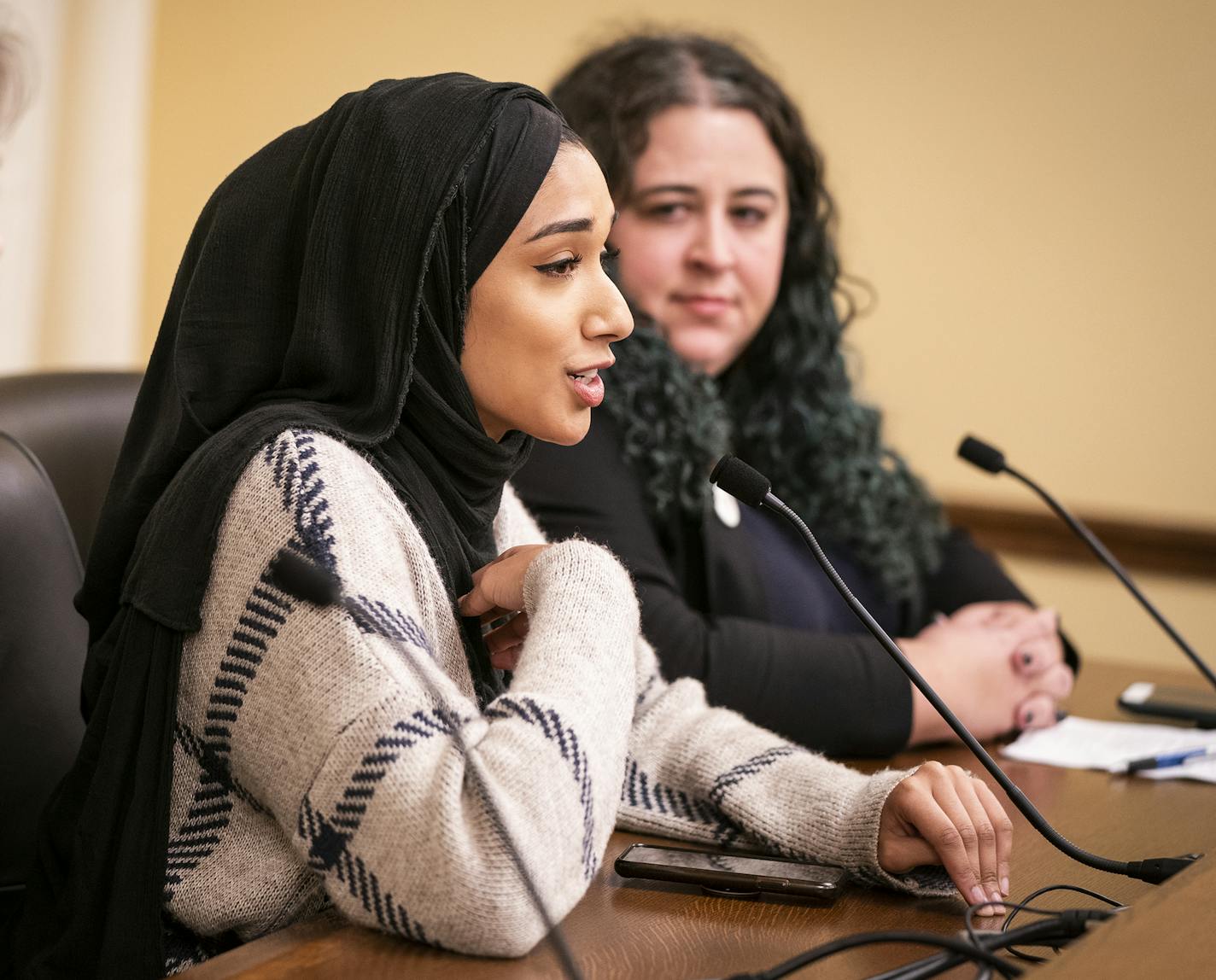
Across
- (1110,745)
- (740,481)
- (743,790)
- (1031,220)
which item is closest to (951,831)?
(743,790)

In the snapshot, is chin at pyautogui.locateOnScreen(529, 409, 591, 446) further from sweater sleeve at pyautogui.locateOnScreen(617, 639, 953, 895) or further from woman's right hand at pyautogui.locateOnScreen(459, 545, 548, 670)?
sweater sleeve at pyautogui.locateOnScreen(617, 639, 953, 895)

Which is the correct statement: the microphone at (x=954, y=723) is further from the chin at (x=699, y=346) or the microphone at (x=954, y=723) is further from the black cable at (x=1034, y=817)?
the chin at (x=699, y=346)

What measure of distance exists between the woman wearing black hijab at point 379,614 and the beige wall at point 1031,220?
1.89 metres

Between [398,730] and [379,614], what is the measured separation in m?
0.09

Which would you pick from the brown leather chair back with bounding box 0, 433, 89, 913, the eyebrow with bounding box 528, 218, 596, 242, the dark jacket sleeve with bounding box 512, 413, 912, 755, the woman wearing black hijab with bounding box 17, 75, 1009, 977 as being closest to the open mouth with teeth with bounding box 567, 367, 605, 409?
the woman wearing black hijab with bounding box 17, 75, 1009, 977

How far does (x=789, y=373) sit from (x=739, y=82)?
0.44 meters

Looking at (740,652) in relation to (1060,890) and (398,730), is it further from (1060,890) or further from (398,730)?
(398,730)

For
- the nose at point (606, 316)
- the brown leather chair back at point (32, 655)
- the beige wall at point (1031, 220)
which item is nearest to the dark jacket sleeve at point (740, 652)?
the nose at point (606, 316)

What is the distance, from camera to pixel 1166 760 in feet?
4.91

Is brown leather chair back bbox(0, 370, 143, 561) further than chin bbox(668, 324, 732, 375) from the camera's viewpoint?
No

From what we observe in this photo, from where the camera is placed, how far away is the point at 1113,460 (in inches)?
116

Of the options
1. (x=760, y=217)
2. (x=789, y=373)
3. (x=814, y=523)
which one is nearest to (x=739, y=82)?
(x=760, y=217)

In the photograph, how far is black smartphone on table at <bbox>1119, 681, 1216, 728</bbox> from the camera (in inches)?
67.9

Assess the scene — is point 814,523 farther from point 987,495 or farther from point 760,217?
point 987,495
